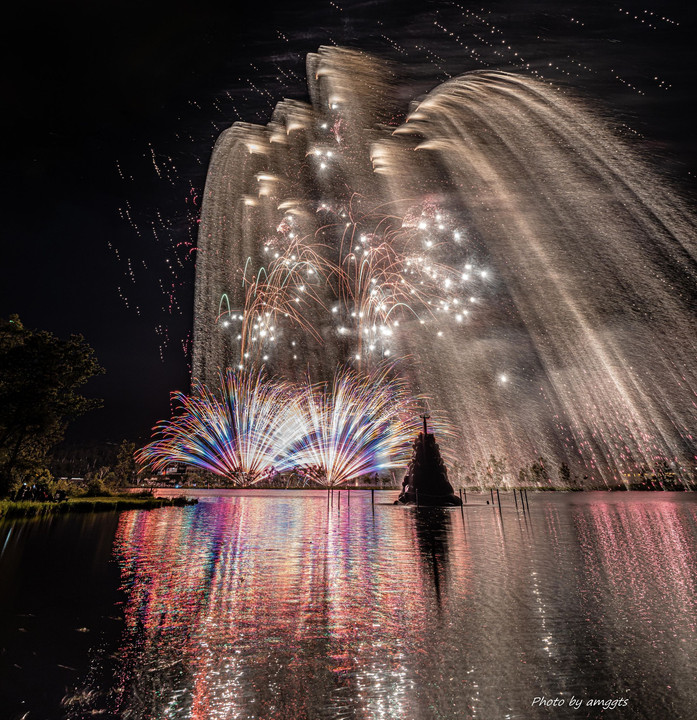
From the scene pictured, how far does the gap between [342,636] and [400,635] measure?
1.28 meters

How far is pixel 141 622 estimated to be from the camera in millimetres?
9336

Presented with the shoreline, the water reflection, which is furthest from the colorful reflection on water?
the shoreline

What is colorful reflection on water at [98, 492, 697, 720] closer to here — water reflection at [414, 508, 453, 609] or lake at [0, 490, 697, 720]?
lake at [0, 490, 697, 720]

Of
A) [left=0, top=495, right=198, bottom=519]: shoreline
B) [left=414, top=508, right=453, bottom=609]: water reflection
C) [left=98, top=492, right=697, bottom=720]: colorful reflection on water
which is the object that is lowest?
[left=98, top=492, right=697, bottom=720]: colorful reflection on water

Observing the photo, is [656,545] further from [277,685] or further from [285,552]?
[277,685]

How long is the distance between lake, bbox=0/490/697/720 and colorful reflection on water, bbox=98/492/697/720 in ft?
0.14

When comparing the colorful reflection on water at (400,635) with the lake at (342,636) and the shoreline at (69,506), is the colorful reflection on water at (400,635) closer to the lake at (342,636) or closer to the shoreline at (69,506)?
the lake at (342,636)

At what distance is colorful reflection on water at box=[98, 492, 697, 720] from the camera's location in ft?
20.0

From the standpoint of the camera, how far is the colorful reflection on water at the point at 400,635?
240 inches

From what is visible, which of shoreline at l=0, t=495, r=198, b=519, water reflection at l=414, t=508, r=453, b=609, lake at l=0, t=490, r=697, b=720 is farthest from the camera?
shoreline at l=0, t=495, r=198, b=519

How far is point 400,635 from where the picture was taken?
8695 mm

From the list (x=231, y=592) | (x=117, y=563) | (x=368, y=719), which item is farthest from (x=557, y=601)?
(x=117, y=563)

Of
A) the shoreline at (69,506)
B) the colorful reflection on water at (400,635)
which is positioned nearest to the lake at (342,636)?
the colorful reflection on water at (400,635)

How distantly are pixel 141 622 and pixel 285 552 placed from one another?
10.3 metres
